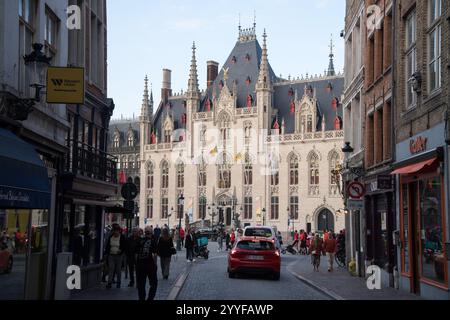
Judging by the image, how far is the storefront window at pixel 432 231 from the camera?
16281mm

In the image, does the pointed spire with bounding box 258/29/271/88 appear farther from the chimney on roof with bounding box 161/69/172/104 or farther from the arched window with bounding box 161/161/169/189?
the chimney on roof with bounding box 161/69/172/104

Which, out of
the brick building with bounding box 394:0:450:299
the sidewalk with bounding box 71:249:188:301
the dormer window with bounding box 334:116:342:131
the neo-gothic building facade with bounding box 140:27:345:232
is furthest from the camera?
the neo-gothic building facade with bounding box 140:27:345:232

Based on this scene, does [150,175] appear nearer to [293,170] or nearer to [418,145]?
[293,170]

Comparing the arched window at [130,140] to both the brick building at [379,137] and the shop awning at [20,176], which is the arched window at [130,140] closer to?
the brick building at [379,137]

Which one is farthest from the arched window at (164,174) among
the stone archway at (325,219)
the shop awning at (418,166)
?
the shop awning at (418,166)

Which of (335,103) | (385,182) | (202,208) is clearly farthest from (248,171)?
(385,182)

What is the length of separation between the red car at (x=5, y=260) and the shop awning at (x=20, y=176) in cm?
105

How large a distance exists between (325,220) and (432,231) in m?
58.6

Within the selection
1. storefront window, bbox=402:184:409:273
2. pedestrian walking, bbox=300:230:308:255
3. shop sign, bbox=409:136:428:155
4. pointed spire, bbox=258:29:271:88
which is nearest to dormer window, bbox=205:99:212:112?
pointed spire, bbox=258:29:271:88

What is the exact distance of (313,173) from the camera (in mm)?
76375

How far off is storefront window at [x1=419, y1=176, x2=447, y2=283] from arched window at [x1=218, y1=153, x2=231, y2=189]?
64.4 metres

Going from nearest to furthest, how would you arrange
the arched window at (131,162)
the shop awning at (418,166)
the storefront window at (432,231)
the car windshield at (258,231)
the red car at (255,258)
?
the shop awning at (418,166)
the storefront window at (432,231)
the red car at (255,258)
the car windshield at (258,231)
the arched window at (131,162)

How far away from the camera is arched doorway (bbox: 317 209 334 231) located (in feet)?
245
